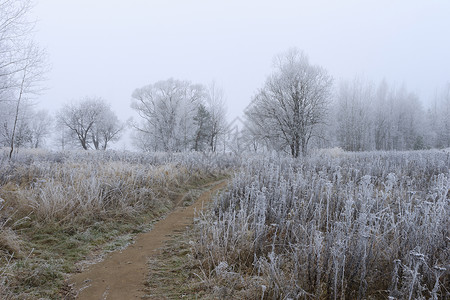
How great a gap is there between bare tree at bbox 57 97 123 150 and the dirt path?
1679 inches

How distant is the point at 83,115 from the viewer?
144 feet

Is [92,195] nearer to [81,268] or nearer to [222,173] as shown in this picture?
[81,268]

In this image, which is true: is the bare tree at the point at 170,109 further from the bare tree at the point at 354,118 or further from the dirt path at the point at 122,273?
the dirt path at the point at 122,273

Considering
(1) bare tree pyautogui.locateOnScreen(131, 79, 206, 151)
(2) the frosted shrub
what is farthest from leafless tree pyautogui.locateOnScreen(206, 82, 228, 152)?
(2) the frosted shrub

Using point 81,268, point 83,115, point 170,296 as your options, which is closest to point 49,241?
point 81,268

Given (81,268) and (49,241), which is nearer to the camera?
(81,268)

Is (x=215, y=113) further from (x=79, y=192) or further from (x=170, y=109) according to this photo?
(x=79, y=192)

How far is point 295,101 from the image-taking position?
19.6 m

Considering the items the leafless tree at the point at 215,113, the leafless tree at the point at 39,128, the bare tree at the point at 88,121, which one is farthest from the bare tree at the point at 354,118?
the leafless tree at the point at 39,128

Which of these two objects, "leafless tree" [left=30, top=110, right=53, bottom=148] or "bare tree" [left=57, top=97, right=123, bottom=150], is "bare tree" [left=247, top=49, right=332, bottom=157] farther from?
"leafless tree" [left=30, top=110, right=53, bottom=148]

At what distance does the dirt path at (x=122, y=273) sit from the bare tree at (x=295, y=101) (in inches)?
608

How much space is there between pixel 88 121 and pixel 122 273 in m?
46.4

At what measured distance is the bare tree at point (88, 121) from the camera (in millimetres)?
43781

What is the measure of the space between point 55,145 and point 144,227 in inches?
2265
